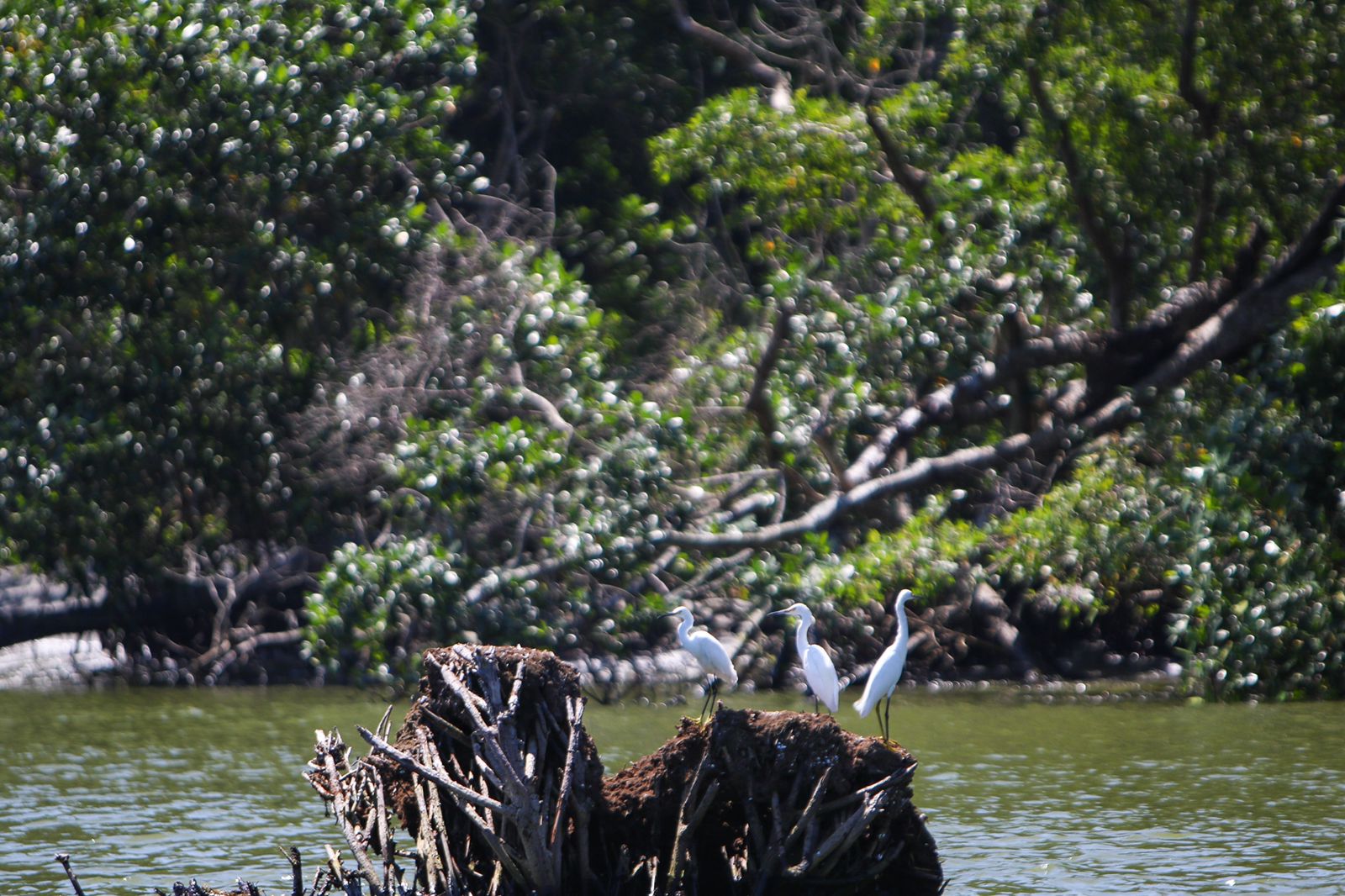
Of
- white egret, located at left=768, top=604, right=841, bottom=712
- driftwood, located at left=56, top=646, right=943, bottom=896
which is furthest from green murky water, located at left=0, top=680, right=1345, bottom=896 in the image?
driftwood, located at left=56, top=646, right=943, bottom=896

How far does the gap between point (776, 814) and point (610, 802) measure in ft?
2.56

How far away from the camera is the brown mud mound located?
22.6ft

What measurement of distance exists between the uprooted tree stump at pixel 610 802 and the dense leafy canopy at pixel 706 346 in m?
7.08

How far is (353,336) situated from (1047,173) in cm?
654

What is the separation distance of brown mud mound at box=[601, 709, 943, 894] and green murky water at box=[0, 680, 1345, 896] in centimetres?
142

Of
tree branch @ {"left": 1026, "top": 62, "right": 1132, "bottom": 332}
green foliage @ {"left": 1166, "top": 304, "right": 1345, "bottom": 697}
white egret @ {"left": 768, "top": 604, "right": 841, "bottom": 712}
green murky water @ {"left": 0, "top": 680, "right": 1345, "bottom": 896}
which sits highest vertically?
tree branch @ {"left": 1026, "top": 62, "right": 1132, "bottom": 332}

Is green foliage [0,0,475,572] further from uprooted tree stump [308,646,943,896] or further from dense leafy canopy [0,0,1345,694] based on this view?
uprooted tree stump [308,646,943,896]

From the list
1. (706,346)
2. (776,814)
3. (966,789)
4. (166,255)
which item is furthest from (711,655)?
(166,255)

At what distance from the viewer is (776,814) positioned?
6.85 meters

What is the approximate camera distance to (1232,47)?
13.9 meters

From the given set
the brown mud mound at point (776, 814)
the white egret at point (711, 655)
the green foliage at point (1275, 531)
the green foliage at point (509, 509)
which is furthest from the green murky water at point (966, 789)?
the brown mud mound at point (776, 814)

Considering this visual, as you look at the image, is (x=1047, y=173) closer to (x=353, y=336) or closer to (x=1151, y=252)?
(x=1151, y=252)

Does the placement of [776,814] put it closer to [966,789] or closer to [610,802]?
[610,802]

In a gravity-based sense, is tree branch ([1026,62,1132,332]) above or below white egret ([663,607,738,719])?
above
